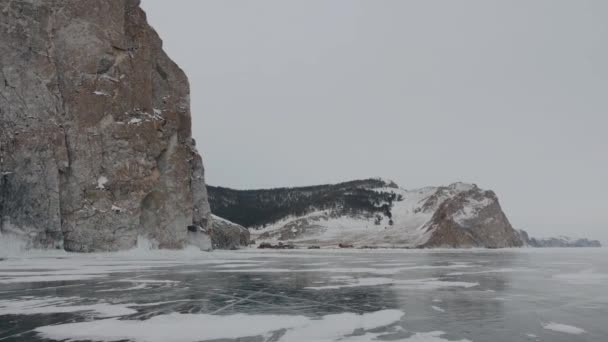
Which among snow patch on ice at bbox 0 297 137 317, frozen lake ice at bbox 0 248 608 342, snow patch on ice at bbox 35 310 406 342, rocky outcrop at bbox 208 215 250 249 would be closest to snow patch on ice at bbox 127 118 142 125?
rocky outcrop at bbox 208 215 250 249

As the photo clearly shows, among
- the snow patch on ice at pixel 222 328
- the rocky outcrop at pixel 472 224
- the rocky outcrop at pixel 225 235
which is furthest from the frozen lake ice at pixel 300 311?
the rocky outcrop at pixel 472 224

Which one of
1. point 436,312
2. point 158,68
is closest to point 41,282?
point 436,312

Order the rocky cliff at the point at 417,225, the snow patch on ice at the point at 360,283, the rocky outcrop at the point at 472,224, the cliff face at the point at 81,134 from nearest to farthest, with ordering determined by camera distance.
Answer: the snow patch on ice at the point at 360,283, the cliff face at the point at 81,134, the rocky outcrop at the point at 472,224, the rocky cliff at the point at 417,225

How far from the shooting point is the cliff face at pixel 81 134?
36688mm

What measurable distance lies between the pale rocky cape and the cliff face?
8160cm

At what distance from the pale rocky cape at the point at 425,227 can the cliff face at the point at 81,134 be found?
81.6 m

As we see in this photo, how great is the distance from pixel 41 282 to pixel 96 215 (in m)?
24.5

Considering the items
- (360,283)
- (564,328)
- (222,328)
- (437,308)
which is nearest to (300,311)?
(222,328)

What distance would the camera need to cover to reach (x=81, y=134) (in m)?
40.0

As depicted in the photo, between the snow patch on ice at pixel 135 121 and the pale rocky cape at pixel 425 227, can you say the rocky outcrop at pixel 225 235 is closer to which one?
the snow patch on ice at pixel 135 121

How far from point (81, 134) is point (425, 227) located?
110 meters

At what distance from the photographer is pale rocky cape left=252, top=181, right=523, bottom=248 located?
113125mm

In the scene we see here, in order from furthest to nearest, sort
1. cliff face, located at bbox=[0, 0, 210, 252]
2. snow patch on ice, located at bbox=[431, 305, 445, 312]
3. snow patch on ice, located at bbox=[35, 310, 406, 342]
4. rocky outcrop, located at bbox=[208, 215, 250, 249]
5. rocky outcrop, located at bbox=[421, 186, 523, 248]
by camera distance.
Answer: rocky outcrop, located at bbox=[421, 186, 523, 248] → rocky outcrop, located at bbox=[208, 215, 250, 249] → cliff face, located at bbox=[0, 0, 210, 252] → snow patch on ice, located at bbox=[431, 305, 445, 312] → snow patch on ice, located at bbox=[35, 310, 406, 342]

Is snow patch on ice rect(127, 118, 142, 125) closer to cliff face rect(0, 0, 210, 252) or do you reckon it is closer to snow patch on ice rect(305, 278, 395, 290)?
cliff face rect(0, 0, 210, 252)
